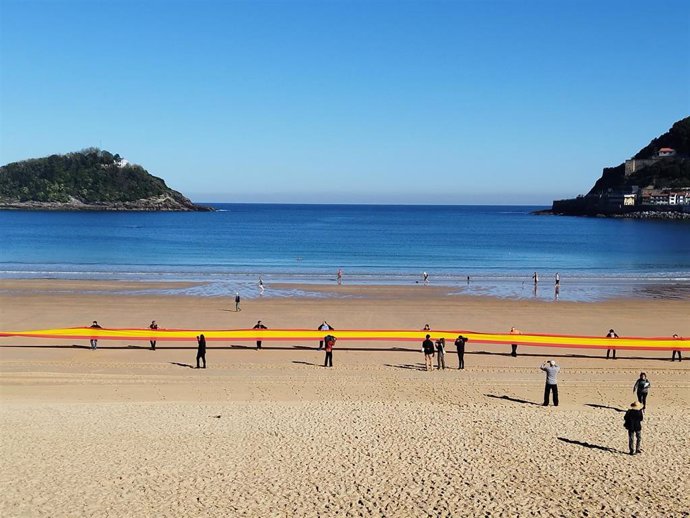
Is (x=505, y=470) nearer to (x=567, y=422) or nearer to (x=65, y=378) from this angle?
(x=567, y=422)

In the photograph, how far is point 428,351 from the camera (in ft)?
64.2

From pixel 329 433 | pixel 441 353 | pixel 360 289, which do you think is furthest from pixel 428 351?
pixel 360 289

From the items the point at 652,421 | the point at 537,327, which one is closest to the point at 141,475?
the point at 652,421

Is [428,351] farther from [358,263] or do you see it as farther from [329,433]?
[358,263]

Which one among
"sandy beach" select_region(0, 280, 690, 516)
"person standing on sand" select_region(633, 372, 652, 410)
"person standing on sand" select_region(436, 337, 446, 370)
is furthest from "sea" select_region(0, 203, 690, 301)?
"person standing on sand" select_region(633, 372, 652, 410)

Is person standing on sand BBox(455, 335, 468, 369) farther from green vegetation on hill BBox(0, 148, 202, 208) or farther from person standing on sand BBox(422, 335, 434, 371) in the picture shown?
green vegetation on hill BBox(0, 148, 202, 208)

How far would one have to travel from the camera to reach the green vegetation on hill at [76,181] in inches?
7239

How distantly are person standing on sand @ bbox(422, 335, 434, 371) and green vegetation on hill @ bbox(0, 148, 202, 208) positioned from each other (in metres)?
178

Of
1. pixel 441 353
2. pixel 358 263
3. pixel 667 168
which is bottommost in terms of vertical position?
pixel 358 263

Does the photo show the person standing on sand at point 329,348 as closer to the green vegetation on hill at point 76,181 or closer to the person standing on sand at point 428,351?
the person standing on sand at point 428,351

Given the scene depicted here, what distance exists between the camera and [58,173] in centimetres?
19038

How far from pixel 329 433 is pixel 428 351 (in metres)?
6.20

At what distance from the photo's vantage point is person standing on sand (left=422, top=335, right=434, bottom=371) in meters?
19.5

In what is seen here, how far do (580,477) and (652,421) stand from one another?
4.09 metres
